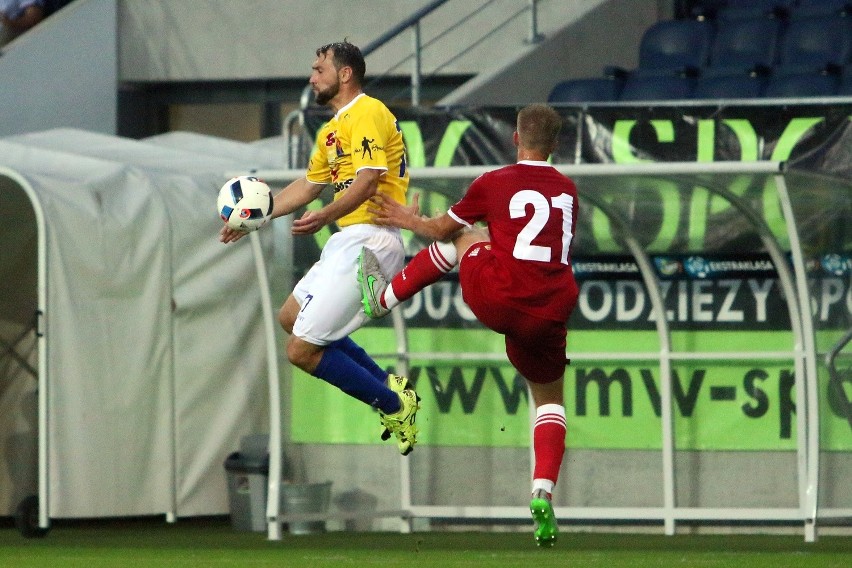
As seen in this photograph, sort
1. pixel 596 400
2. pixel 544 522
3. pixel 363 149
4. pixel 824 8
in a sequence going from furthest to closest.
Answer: pixel 824 8
pixel 596 400
pixel 363 149
pixel 544 522

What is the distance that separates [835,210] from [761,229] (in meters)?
0.46

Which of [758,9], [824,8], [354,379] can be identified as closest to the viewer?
[354,379]

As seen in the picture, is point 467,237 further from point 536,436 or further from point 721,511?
point 721,511

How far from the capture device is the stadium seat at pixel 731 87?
12695mm

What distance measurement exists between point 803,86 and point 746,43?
4.38ft

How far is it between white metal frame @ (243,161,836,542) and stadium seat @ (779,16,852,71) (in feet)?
9.24

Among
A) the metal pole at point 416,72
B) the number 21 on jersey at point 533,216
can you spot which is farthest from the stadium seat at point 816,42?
the number 21 on jersey at point 533,216

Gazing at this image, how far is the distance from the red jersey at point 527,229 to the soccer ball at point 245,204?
909 millimetres

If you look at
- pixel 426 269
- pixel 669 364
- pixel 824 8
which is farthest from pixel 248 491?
pixel 824 8

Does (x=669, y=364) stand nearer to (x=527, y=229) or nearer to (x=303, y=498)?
Result: (x=303, y=498)

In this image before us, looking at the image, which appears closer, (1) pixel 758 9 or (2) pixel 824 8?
(2) pixel 824 8

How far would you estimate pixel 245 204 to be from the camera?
7.98 metres

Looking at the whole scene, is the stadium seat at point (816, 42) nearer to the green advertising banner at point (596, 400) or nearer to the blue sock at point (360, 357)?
the green advertising banner at point (596, 400)

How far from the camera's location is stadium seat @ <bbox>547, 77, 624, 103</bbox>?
12.8 metres
